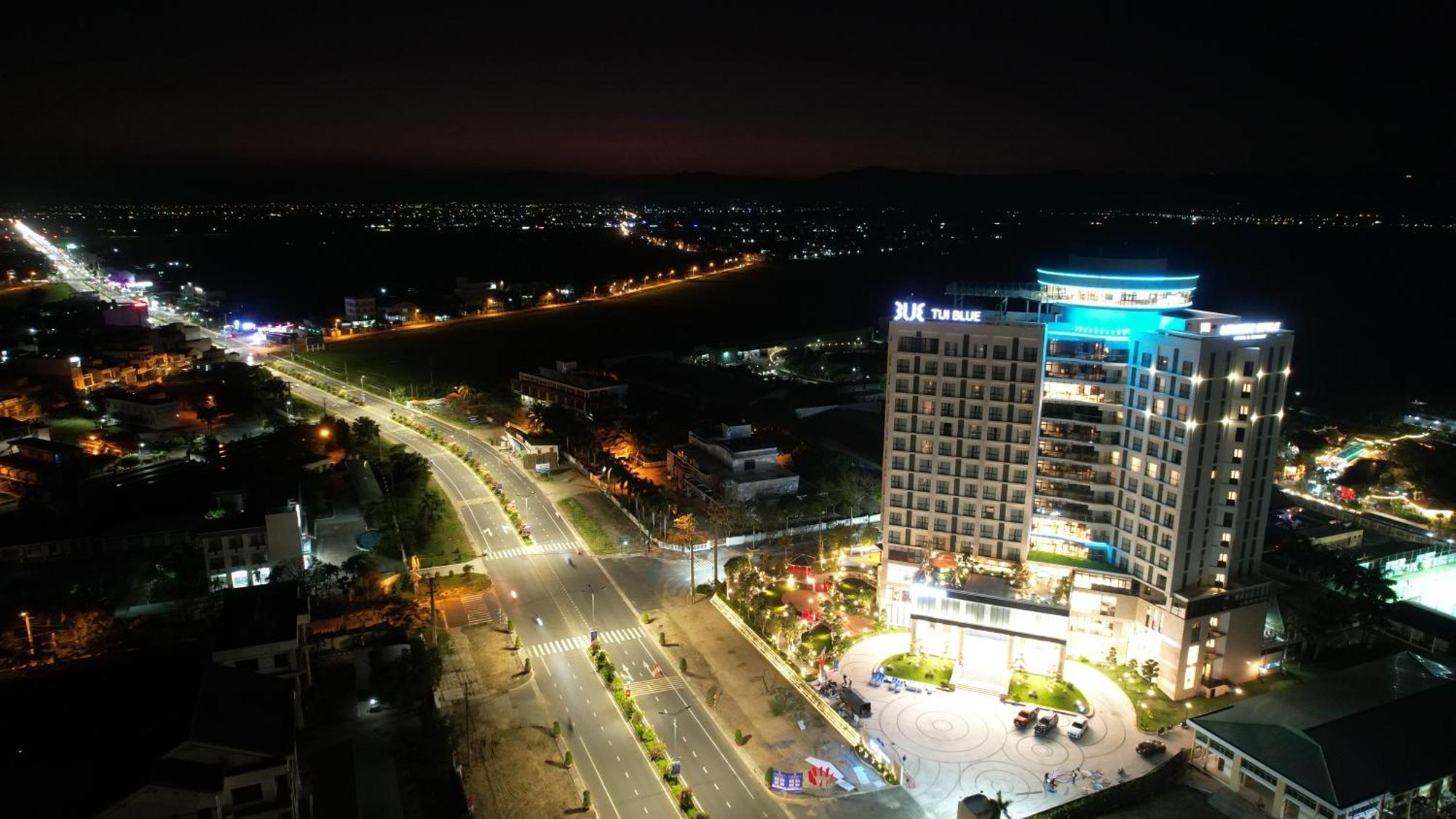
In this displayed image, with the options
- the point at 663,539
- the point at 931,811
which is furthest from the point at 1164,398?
the point at 663,539

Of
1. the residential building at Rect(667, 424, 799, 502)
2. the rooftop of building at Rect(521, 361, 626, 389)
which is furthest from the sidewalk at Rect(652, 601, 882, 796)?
the rooftop of building at Rect(521, 361, 626, 389)

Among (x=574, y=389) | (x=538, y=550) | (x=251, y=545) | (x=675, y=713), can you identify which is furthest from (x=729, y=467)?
(x=251, y=545)

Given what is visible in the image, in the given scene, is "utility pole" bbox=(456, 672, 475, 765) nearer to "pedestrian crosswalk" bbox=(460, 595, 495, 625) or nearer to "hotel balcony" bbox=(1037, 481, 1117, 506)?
"pedestrian crosswalk" bbox=(460, 595, 495, 625)

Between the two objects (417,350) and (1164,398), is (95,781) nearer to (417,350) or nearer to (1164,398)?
(1164,398)

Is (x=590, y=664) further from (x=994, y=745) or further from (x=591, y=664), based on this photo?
(x=994, y=745)

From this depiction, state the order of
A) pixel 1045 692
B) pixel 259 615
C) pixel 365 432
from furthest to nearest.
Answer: pixel 365 432, pixel 1045 692, pixel 259 615

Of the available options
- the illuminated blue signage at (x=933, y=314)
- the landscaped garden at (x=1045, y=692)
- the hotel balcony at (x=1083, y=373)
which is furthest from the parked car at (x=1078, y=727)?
the illuminated blue signage at (x=933, y=314)
